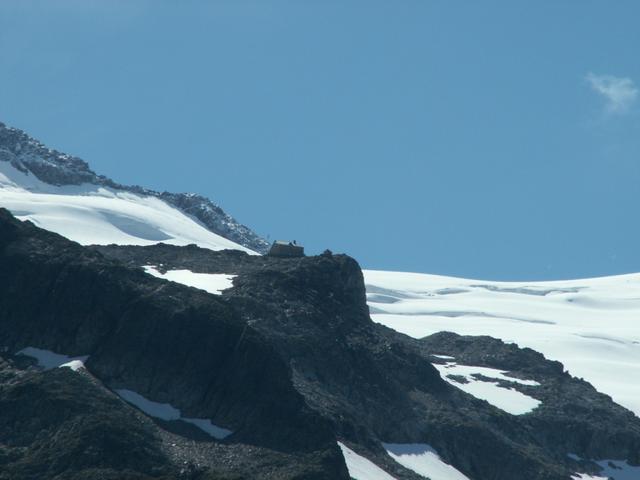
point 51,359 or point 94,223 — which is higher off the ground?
point 94,223

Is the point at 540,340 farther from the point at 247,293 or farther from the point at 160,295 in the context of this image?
the point at 160,295

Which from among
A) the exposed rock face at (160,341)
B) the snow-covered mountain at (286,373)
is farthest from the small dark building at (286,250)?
the exposed rock face at (160,341)

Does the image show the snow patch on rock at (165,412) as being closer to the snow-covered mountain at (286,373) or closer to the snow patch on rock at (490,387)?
the snow-covered mountain at (286,373)

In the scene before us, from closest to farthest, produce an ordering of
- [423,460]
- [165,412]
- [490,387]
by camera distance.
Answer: [165,412] → [423,460] → [490,387]

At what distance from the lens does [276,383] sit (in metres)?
88.1

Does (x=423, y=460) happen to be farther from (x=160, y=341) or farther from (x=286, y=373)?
(x=160, y=341)

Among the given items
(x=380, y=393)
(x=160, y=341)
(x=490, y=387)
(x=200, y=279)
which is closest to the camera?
(x=160, y=341)

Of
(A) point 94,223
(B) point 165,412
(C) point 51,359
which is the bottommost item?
(B) point 165,412

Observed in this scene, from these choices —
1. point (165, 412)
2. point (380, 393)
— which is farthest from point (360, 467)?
point (380, 393)

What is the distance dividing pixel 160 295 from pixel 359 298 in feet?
85.6

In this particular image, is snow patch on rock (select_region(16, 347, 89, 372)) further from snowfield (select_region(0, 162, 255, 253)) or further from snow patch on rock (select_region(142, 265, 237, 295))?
snowfield (select_region(0, 162, 255, 253))

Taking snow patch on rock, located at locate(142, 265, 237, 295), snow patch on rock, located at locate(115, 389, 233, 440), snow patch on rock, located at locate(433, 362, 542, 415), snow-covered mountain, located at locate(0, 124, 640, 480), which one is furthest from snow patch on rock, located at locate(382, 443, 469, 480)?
snow patch on rock, located at locate(433, 362, 542, 415)

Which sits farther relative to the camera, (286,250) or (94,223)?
(94,223)

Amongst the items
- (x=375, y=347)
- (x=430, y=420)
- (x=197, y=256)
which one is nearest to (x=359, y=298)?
(x=375, y=347)
